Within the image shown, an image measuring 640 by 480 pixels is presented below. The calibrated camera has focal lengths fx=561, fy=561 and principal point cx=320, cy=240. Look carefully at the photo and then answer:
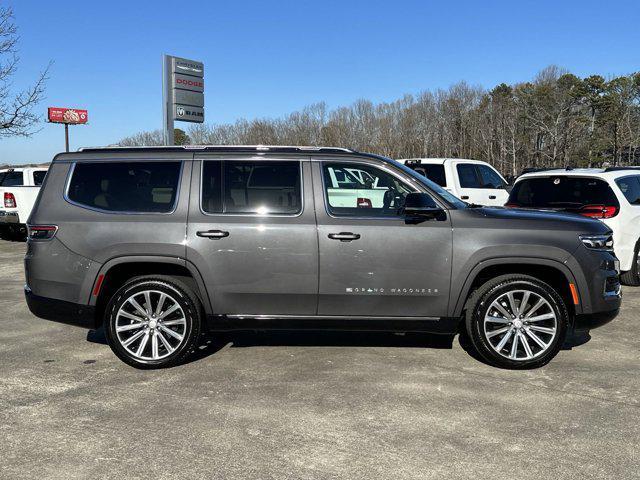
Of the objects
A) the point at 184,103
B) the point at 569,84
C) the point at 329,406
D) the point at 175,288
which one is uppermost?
the point at 569,84

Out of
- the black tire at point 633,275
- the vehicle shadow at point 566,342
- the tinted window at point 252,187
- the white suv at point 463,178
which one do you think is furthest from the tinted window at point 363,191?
the white suv at point 463,178

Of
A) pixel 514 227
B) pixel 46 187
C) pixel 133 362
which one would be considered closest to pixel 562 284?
pixel 514 227

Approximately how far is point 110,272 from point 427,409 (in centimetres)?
291

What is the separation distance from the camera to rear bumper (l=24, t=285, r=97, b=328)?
4906 millimetres

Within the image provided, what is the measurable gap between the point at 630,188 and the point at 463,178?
15.8 feet

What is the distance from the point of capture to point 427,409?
4.07 m

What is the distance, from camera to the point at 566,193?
7852mm

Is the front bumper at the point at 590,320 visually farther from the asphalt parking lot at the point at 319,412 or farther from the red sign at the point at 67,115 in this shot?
the red sign at the point at 67,115

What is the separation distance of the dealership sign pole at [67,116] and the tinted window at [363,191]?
2634 inches

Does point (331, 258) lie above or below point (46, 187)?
below

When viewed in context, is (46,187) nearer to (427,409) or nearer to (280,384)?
(280,384)

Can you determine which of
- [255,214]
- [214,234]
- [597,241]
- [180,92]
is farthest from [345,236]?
[180,92]

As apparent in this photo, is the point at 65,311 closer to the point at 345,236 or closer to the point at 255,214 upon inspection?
the point at 255,214

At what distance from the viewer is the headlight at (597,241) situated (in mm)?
4816
